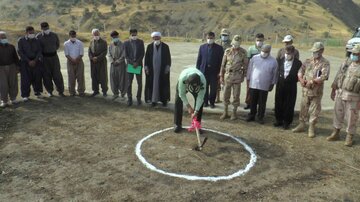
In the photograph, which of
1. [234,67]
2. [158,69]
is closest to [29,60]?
[158,69]

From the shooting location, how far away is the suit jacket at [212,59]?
11.0 m

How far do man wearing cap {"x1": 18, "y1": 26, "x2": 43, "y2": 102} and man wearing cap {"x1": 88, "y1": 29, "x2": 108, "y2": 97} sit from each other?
1586 mm

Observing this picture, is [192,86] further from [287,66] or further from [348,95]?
[348,95]

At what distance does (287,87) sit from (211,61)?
8.05 ft

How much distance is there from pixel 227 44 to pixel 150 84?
2.74 meters

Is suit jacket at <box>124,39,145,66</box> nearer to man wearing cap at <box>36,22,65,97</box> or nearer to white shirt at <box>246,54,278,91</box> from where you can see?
man wearing cap at <box>36,22,65,97</box>

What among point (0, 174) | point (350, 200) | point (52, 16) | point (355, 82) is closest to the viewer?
point (350, 200)

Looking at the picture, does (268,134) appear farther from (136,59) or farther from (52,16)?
(52,16)

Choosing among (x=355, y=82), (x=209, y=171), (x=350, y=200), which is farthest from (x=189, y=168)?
(x=355, y=82)

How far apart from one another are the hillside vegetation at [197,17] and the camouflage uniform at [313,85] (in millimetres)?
49373

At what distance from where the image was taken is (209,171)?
708 cm

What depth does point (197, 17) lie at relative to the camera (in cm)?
6975

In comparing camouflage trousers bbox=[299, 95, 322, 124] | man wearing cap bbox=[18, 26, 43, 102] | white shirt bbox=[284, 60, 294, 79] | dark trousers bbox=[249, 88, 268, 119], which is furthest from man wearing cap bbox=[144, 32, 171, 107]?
camouflage trousers bbox=[299, 95, 322, 124]

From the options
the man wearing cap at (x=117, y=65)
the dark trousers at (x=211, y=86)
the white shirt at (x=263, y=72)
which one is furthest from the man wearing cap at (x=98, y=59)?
the white shirt at (x=263, y=72)
